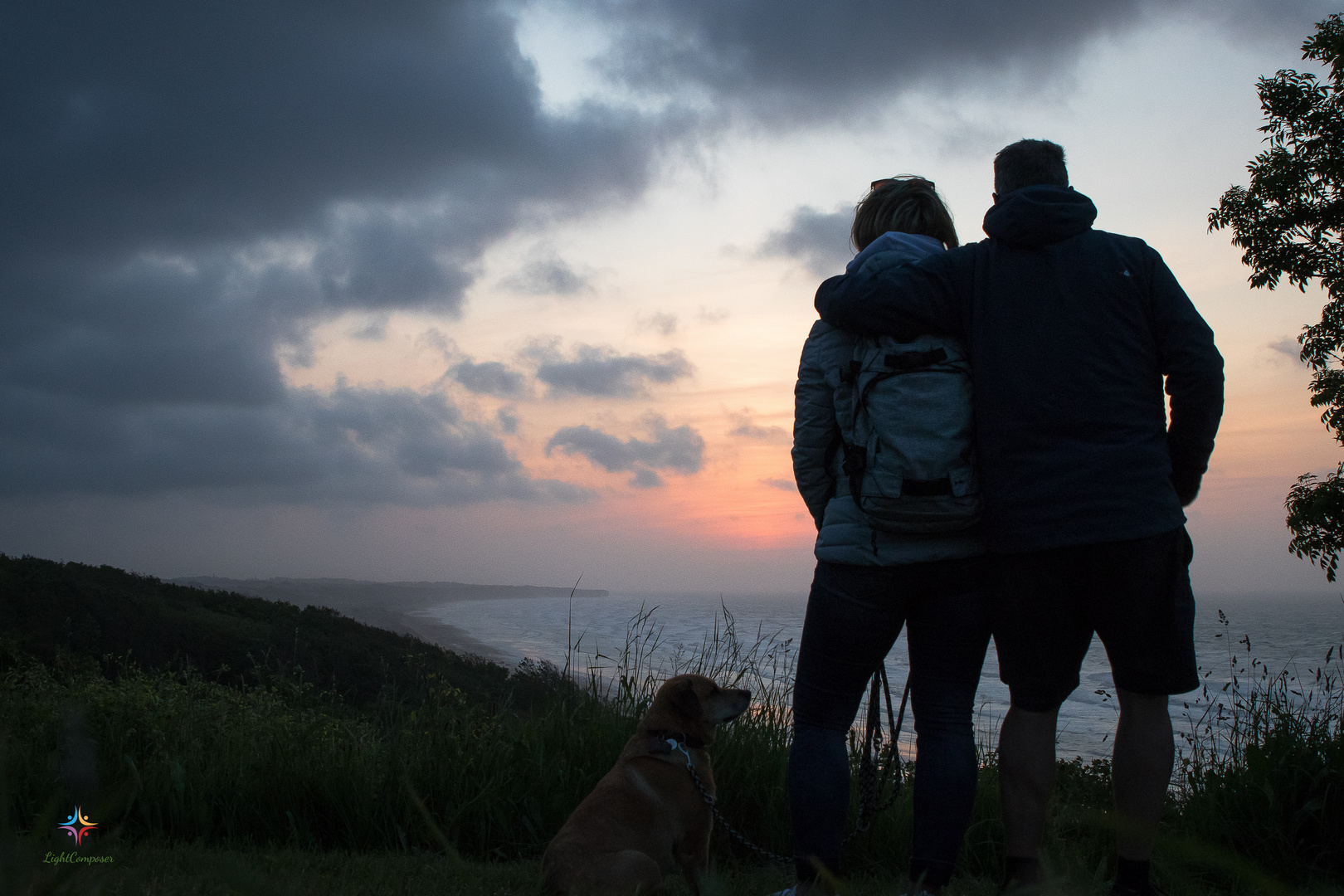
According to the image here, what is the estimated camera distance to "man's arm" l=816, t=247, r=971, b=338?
8.20ft

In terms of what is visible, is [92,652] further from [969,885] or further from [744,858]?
[969,885]

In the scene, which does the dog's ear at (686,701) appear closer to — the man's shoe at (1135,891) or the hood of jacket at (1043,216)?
the man's shoe at (1135,891)

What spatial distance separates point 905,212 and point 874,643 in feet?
4.72

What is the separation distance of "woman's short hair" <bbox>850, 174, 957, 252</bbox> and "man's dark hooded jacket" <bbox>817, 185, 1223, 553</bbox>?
0.92ft

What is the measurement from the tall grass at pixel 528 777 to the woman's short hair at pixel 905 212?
2.12 m

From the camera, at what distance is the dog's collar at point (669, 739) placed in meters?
3.18

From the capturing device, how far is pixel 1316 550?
34.7 ft

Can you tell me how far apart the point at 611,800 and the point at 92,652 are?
1376 cm

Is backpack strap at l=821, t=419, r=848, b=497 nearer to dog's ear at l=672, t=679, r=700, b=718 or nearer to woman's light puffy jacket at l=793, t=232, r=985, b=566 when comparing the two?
woman's light puffy jacket at l=793, t=232, r=985, b=566

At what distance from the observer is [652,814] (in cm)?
286

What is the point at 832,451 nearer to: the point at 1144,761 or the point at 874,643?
the point at 874,643

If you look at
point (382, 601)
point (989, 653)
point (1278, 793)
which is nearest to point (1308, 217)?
point (1278, 793)

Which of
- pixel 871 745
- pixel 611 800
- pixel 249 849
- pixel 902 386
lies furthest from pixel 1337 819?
pixel 249 849

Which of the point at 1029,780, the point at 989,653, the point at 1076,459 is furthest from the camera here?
the point at 989,653
